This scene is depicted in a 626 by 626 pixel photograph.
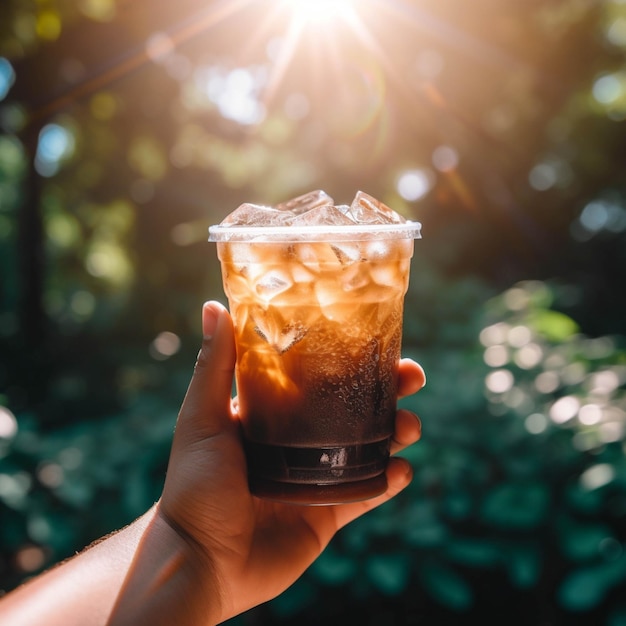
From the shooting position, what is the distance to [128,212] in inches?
236

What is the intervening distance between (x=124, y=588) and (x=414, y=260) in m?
3.55

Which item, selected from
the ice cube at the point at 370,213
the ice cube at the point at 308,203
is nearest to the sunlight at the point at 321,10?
the ice cube at the point at 308,203

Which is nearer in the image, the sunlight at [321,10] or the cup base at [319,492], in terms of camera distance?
the cup base at [319,492]

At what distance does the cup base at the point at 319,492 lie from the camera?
1535 mm

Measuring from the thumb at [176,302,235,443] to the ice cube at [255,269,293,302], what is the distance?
129mm

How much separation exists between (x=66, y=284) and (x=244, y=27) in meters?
4.07

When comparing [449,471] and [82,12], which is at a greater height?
[82,12]

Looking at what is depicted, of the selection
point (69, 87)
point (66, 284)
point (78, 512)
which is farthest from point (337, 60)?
point (66, 284)

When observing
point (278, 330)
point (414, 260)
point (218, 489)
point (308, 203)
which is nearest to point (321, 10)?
point (414, 260)

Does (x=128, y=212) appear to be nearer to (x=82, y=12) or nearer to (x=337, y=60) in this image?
A: (x=82, y=12)

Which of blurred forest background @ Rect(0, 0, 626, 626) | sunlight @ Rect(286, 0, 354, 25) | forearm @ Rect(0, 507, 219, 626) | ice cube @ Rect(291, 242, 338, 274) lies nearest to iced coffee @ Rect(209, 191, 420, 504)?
ice cube @ Rect(291, 242, 338, 274)

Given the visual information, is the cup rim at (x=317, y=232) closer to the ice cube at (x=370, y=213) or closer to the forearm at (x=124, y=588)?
the ice cube at (x=370, y=213)

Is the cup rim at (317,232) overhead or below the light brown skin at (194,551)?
overhead

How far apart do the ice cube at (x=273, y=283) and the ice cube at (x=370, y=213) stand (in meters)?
0.22
